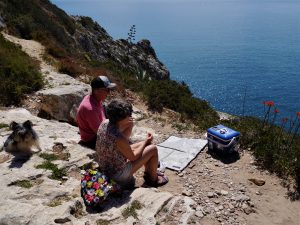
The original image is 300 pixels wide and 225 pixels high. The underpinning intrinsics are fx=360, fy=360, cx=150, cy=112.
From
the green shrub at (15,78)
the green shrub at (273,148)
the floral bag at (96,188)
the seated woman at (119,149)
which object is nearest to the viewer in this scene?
the floral bag at (96,188)

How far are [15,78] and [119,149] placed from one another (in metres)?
7.50

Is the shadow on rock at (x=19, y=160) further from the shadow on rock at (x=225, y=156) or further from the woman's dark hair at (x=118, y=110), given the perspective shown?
the shadow on rock at (x=225, y=156)

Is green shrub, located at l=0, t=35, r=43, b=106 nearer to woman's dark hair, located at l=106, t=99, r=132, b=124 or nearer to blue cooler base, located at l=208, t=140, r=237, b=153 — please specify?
blue cooler base, located at l=208, t=140, r=237, b=153

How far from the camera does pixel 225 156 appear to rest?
809 cm

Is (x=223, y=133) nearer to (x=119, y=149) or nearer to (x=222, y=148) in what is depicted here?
(x=222, y=148)

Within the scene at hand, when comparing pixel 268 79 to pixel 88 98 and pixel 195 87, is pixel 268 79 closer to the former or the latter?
pixel 195 87

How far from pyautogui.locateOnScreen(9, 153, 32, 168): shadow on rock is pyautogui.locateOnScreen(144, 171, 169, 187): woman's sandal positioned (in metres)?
2.14

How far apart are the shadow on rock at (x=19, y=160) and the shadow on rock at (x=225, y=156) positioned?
13.0 feet

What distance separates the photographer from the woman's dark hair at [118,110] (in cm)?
529

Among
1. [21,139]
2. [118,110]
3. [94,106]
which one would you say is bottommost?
[21,139]

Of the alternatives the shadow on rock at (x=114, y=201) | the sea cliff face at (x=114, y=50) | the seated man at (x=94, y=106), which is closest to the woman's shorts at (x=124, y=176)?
the shadow on rock at (x=114, y=201)

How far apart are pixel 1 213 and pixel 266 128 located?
6.47m

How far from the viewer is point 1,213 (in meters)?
4.84

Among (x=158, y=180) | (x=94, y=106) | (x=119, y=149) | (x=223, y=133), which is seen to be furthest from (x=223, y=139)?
(x=119, y=149)
